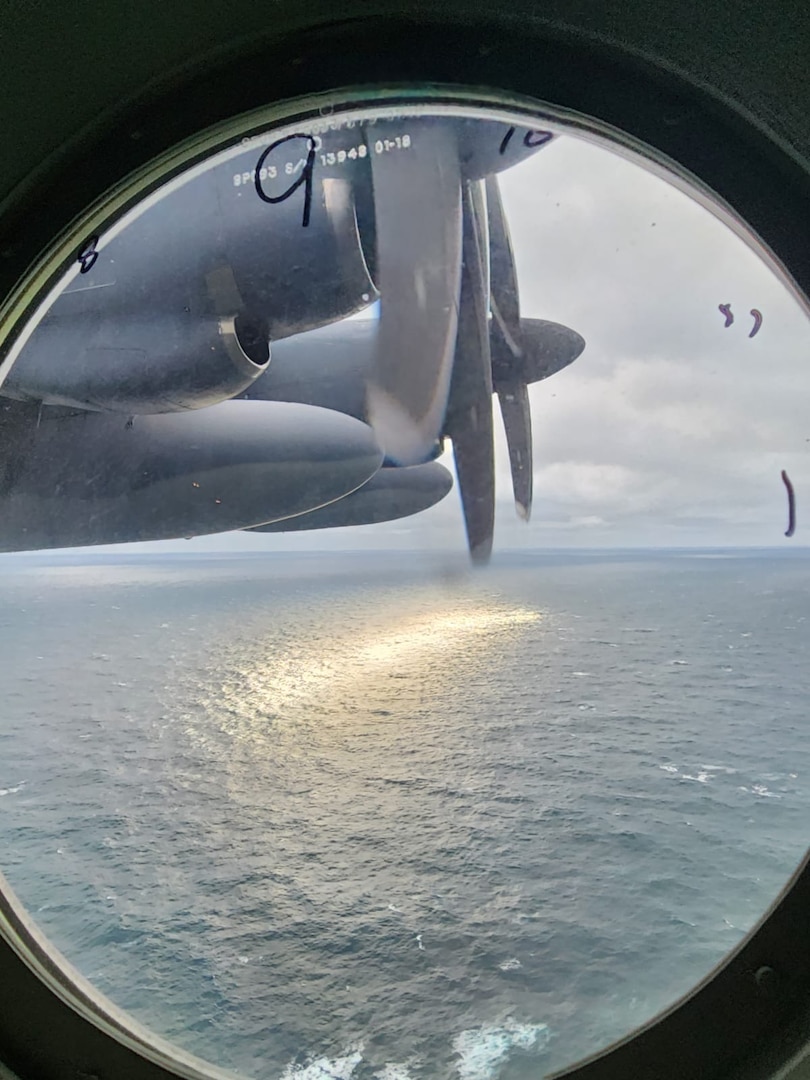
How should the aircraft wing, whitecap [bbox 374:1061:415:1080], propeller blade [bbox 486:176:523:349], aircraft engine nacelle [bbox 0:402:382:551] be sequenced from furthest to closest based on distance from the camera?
aircraft engine nacelle [bbox 0:402:382:551] → propeller blade [bbox 486:176:523:349] → the aircraft wing → whitecap [bbox 374:1061:415:1080]

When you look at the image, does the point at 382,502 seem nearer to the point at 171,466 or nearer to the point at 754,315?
the point at 171,466

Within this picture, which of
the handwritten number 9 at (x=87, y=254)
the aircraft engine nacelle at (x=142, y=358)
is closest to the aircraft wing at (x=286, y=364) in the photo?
the aircraft engine nacelle at (x=142, y=358)

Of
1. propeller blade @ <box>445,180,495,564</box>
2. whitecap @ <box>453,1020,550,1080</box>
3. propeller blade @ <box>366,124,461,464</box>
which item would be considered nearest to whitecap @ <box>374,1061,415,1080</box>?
whitecap @ <box>453,1020,550,1080</box>

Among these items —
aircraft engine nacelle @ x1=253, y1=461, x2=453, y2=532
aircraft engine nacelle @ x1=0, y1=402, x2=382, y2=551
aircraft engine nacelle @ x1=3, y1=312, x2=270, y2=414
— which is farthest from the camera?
aircraft engine nacelle @ x1=253, y1=461, x2=453, y2=532

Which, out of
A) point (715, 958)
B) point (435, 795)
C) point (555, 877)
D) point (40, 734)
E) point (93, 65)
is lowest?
point (555, 877)

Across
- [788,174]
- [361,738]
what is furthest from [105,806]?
[788,174]

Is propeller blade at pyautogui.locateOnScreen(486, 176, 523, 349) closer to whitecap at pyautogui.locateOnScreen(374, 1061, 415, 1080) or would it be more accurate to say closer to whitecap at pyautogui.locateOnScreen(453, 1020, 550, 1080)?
whitecap at pyautogui.locateOnScreen(453, 1020, 550, 1080)

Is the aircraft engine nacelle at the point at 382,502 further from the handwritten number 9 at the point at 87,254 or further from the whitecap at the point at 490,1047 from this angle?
the handwritten number 9 at the point at 87,254

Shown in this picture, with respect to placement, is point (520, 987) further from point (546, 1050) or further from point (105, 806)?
point (546, 1050)
